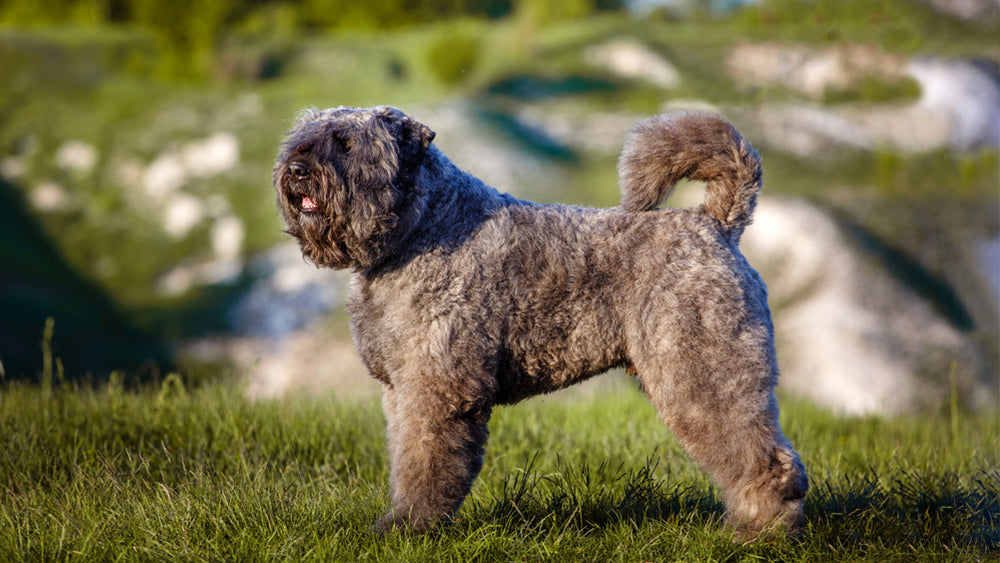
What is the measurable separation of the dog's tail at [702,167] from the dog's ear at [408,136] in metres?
1.18

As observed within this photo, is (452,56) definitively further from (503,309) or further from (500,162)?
(503,309)

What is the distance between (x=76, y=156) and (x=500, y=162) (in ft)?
35.1

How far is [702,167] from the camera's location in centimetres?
444

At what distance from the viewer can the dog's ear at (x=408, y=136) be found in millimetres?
4082

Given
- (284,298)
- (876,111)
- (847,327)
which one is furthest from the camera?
(876,111)

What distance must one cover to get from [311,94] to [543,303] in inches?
759

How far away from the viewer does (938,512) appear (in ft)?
15.5

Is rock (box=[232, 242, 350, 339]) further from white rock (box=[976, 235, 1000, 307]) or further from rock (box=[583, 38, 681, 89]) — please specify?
rock (box=[583, 38, 681, 89])

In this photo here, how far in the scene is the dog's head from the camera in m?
3.87

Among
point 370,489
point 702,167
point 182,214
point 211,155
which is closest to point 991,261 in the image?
point 702,167

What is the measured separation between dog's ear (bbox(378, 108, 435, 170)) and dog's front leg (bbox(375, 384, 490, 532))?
3.94ft

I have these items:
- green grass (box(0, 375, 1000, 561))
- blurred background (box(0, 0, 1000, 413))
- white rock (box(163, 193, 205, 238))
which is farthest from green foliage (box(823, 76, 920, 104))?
white rock (box(163, 193, 205, 238))

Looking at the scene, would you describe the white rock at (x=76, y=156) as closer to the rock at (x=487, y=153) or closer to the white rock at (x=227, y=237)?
the white rock at (x=227, y=237)

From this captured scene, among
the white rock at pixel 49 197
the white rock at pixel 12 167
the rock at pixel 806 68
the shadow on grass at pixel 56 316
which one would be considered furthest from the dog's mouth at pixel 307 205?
the white rock at pixel 12 167
